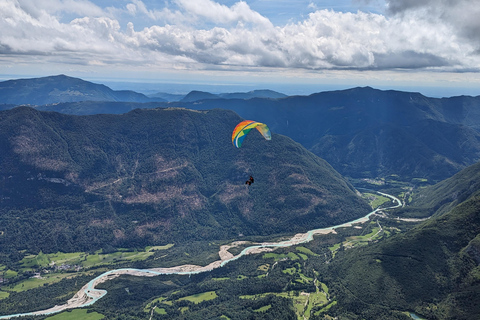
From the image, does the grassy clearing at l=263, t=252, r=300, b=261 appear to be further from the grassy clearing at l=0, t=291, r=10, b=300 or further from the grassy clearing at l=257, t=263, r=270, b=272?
the grassy clearing at l=0, t=291, r=10, b=300

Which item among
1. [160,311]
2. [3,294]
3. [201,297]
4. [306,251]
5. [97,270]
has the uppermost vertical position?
[306,251]

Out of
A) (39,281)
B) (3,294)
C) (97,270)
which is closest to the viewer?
(3,294)

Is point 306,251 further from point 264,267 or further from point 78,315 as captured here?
point 78,315

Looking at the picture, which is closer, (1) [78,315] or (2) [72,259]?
(1) [78,315]

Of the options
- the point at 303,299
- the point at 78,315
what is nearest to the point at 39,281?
the point at 78,315

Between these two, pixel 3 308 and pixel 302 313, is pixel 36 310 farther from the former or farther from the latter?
pixel 302 313

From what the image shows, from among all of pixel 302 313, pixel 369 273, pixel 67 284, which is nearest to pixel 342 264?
pixel 369 273

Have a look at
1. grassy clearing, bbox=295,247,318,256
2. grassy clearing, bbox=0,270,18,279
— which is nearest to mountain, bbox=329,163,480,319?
grassy clearing, bbox=295,247,318,256
